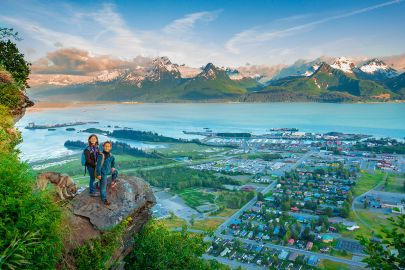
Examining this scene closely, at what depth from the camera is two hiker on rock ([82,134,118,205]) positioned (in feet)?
19.0

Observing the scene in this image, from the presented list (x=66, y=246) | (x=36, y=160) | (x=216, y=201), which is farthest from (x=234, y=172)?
(x=66, y=246)

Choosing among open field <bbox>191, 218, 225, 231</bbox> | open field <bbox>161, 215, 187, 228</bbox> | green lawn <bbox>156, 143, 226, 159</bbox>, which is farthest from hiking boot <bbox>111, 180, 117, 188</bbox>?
green lawn <bbox>156, 143, 226, 159</bbox>

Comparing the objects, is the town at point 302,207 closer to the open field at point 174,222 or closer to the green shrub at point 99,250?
the open field at point 174,222

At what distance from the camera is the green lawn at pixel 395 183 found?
35456 millimetres

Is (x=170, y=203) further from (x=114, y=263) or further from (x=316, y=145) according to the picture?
(x=316, y=145)

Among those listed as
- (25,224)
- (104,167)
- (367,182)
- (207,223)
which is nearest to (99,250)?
(104,167)

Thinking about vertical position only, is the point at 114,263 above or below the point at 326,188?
above

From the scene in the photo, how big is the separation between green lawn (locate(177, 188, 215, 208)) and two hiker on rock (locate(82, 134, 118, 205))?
26.6 meters

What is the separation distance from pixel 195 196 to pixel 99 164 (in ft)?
99.1

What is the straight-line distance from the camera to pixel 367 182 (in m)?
39.2

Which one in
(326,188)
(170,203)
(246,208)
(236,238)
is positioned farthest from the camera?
(326,188)

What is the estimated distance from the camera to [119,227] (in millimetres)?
5832

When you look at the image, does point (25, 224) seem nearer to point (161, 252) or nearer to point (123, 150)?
point (161, 252)

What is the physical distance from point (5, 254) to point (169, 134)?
271ft
